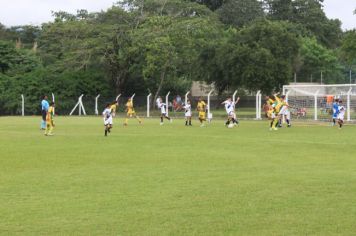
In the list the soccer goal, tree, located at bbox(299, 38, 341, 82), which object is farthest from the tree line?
tree, located at bbox(299, 38, 341, 82)

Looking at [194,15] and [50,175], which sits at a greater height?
[194,15]

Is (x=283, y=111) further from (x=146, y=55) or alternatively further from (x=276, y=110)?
(x=146, y=55)

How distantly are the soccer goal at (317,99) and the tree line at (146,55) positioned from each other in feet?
11.2

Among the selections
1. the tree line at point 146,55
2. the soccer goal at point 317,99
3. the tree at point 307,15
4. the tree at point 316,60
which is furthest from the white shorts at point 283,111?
the tree at point 307,15

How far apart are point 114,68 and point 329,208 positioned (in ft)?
167

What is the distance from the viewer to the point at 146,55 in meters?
54.1

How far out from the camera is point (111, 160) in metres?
17.2

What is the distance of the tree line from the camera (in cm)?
4738

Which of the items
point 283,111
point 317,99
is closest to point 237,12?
point 317,99

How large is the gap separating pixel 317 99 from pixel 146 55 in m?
17.4

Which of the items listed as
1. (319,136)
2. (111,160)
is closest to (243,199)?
(111,160)

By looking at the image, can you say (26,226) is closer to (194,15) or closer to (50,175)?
(50,175)

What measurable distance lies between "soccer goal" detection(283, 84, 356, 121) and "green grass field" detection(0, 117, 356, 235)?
66.0ft

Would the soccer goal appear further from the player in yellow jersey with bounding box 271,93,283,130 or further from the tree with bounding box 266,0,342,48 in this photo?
the tree with bounding box 266,0,342,48
